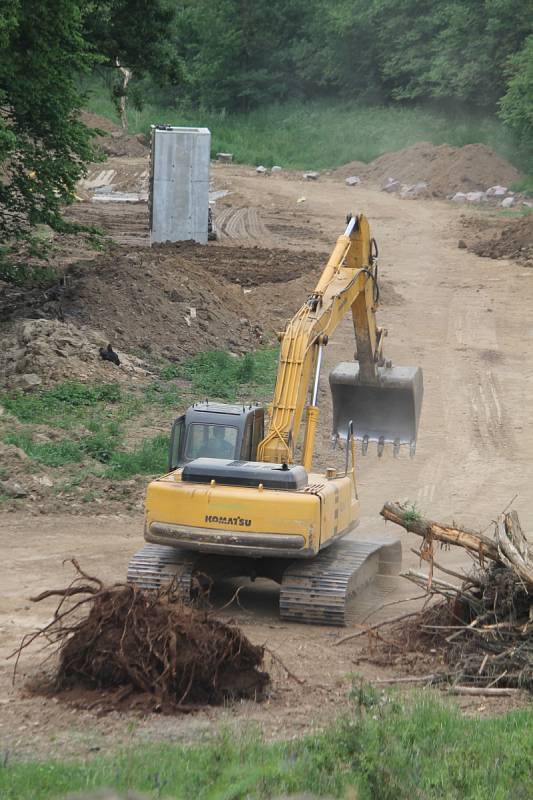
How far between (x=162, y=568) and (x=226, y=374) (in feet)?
33.9

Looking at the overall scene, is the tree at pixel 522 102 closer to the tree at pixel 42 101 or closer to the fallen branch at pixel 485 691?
the tree at pixel 42 101

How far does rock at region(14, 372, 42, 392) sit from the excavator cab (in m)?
7.12

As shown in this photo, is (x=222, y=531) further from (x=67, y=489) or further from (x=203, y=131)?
(x=203, y=131)

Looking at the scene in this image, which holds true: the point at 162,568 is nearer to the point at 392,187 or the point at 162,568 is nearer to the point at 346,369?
the point at 346,369

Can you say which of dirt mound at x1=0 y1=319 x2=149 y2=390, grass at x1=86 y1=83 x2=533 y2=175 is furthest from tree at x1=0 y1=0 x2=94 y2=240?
grass at x1=86 y1=83 x2=533 y2=175

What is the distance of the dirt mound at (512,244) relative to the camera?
35.0 meters

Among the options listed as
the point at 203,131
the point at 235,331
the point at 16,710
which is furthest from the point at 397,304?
the point at 16,710

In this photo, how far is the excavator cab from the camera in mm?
12758

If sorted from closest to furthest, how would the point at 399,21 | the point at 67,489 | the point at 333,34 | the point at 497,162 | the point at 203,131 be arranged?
the point at 67,489 < the point at 203,131 < the point at 497,162 < the point at 399,21 < the point at 333,34

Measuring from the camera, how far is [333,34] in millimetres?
69312

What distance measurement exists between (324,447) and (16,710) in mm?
11048

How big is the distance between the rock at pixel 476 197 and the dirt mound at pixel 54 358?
2863cm

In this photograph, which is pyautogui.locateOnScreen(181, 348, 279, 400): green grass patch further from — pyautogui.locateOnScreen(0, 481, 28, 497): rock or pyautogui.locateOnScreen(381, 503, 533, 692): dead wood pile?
pyautogui.locateOnScreen(381, 503, 533, 692): dead wood pile

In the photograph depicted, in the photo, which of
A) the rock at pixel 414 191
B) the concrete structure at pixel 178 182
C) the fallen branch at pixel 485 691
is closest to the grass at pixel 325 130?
the rock at pixel 414 191
